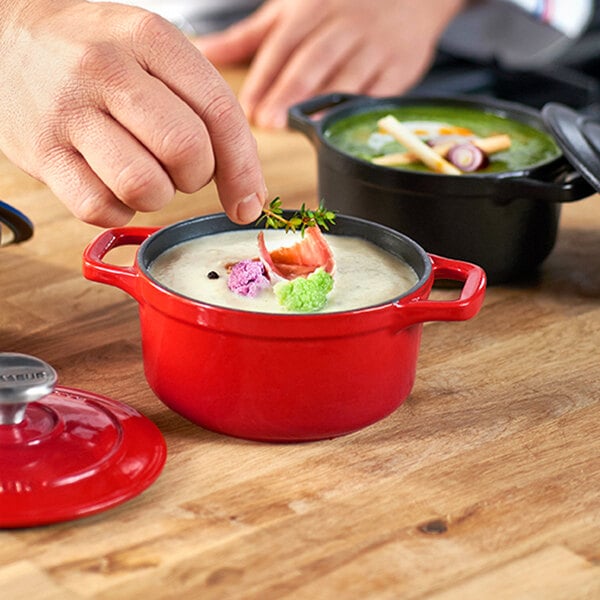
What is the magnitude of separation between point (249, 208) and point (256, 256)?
5 centimetres

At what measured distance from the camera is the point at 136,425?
918 mm

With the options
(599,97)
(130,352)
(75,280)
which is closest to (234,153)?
(130,352)

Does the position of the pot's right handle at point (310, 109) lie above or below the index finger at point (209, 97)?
below

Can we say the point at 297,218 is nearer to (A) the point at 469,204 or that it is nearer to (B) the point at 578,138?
(A) the point at 469,204

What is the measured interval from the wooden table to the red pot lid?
17 mm

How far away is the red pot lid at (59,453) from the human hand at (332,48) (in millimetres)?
993

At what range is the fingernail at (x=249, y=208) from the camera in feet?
3.31

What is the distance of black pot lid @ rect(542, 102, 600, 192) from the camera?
115 cm

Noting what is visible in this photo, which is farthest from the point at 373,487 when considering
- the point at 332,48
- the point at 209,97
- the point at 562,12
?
the point at 562,12

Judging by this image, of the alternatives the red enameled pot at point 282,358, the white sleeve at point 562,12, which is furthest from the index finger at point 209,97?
the white sleeve at point 562,12

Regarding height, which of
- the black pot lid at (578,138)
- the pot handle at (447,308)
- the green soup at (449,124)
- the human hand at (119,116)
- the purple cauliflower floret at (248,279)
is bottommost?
the green soup at (449,124)

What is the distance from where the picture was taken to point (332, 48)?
6.30ft

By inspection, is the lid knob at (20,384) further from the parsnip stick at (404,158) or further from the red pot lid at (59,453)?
the parsnip stick at (404,158)

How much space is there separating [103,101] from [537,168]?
1.65 feet
